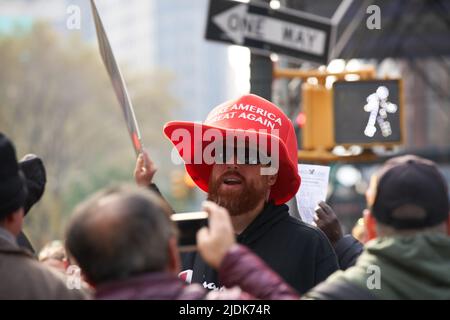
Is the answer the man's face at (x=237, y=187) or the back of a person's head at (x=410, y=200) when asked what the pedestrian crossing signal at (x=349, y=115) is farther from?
the back of a person's head at (x=410, y=200)

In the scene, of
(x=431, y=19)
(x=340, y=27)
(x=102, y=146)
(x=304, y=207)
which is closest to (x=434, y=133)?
(x=102, y=146)

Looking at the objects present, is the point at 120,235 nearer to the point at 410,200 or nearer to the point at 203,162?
the point at 410,200

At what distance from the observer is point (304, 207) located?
509 centimetres

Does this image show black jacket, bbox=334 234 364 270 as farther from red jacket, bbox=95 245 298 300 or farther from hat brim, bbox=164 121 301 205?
red jacket, bbox=95 245 298 300

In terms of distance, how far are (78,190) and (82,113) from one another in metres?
3.81

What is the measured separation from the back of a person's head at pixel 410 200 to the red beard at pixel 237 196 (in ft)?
3.77

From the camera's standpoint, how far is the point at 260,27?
7.25 meters

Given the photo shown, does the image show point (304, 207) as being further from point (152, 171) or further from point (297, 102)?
point (297, 102)

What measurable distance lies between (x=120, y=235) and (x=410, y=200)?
0.96 meters

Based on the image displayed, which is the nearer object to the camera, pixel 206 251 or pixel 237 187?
pixel 206 251

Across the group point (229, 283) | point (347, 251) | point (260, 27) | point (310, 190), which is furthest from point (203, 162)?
point (260, 27)

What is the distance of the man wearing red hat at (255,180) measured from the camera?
4227 millimetres

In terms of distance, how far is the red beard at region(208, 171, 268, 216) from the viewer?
4.42 metres

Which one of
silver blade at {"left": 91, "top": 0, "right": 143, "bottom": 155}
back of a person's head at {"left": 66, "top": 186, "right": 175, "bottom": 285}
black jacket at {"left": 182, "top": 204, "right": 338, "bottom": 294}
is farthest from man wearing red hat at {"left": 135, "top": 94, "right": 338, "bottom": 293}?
back of a person's head at {"left": 66, "top": 186, "right": 175, "bottom": 285}
